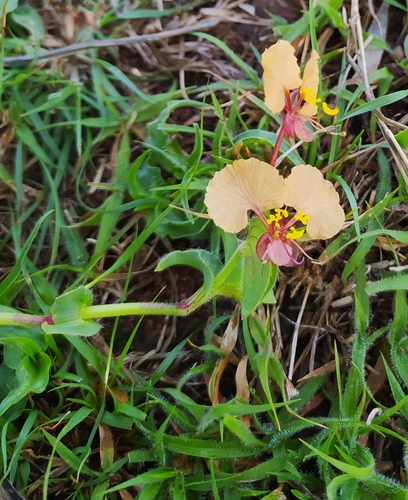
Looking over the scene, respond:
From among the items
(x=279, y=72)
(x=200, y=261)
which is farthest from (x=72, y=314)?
(x=279, y=72)

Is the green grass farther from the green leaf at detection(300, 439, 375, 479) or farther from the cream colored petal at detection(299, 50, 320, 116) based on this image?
the cream colored petal at detection(299, 50, 320, 116)

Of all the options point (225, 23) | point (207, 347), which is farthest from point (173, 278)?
point (225, 23)

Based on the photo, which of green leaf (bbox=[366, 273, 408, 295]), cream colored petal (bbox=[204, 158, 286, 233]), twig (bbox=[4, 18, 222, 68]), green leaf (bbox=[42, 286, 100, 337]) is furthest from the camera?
twig (bbox=[4, 18, 222, 68])

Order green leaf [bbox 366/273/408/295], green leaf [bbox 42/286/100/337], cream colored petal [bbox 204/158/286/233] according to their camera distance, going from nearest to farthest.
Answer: cream colored petal [bbox 204/158/286/233] < green leaf [bbox 42/286/100/337] < green leaf [bbox 366/273/408/295]

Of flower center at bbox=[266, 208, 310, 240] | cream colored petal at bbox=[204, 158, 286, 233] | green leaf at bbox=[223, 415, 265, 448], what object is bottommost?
green leaf at bbox=[223, 415, 265, 448]

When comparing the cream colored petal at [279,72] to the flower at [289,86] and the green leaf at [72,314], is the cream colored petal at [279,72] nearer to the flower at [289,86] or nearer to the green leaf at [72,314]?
the flower at [289,86]

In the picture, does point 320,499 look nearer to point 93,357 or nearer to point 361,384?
point 361,384

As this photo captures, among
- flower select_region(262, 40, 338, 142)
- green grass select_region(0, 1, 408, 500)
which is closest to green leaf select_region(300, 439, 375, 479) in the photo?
green grass select_region(0, 1, 408, 500)

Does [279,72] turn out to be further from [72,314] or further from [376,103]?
[72,314]
